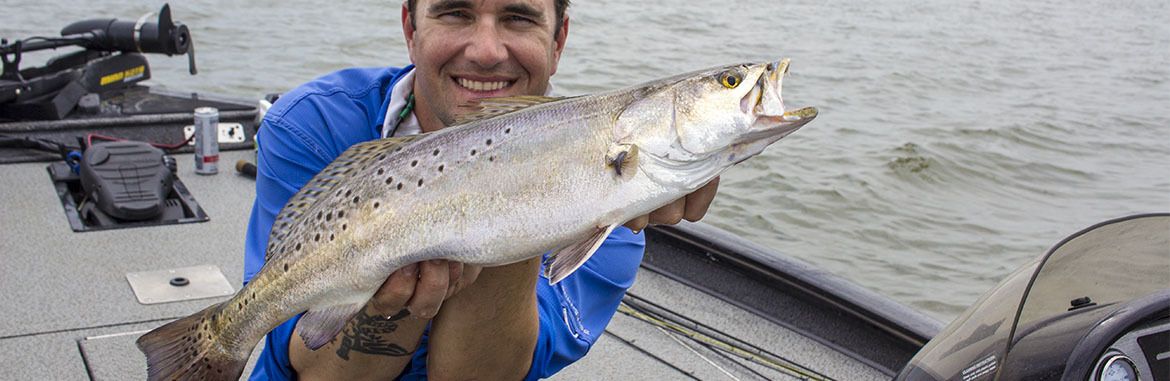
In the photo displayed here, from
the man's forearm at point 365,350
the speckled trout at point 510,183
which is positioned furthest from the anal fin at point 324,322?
the man's forearm at point 365,350

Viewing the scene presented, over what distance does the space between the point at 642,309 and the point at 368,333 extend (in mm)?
2169

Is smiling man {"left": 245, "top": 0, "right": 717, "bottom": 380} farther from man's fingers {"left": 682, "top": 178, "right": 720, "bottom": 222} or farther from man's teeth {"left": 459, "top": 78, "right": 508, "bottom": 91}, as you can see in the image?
man's fingers {"left": 682, "top": 178, "right": 720, "bottom": 222}

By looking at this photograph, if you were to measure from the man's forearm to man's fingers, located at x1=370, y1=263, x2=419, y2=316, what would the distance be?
273 millimetres

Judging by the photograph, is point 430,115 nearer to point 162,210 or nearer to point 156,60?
point 162,210

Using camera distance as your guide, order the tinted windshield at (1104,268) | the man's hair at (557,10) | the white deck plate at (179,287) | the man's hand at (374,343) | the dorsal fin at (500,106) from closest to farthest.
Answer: the tinted windshield at (1104,268) → the dorsal fin at (500,106) → the man's hand at (374,343) → the man's hair at (557,10) → the white deck plate at (179,287)

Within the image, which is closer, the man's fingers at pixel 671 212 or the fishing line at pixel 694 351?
the man's fingers at pixel 671 212

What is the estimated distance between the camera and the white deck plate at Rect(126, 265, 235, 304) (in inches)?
183

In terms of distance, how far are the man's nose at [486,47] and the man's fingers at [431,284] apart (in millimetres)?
603

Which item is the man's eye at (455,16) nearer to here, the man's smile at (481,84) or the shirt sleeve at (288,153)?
the man's smile at (481,84)

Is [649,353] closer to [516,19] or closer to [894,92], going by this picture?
[516,19]

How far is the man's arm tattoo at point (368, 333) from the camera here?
9.17 ft

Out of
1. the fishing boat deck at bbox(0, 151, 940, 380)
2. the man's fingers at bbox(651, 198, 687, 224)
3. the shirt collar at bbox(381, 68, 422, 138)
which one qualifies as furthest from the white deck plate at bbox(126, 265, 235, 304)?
the man's fingers at bbox(651, 198, 687, 224)

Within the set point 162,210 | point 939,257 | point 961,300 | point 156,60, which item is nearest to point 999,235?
point 939,257

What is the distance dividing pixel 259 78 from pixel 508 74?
30.6ft
